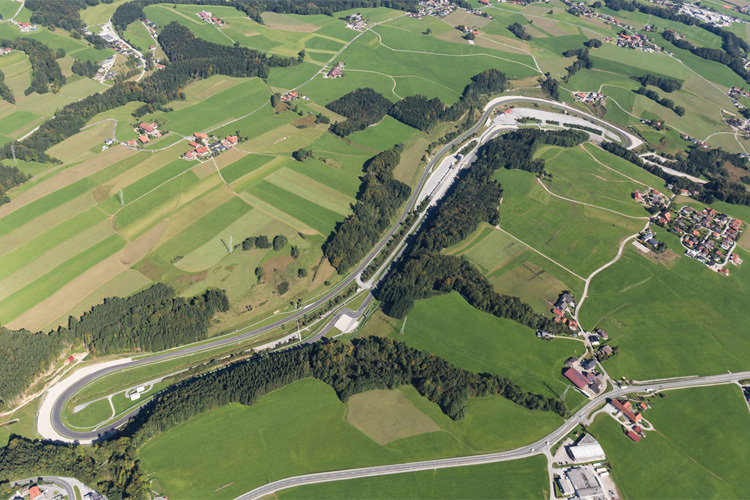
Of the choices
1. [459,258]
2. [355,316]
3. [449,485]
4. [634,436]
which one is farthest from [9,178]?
[634,436]

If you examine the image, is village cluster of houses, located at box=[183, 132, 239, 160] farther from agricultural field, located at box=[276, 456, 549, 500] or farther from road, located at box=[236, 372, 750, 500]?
agricultural field, located at box=[276, 456, 549, 500]

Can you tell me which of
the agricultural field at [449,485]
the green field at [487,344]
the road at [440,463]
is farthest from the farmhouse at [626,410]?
the agricultural field at [449,485]

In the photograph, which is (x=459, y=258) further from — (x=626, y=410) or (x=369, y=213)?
(x=626, y=410)

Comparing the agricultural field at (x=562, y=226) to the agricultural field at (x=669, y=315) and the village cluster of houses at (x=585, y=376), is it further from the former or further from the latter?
the village cluster of houses at (x=585, y=376)

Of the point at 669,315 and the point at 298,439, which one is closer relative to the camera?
the point at 298,439

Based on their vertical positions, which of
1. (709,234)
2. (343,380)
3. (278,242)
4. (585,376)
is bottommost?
(343,380)

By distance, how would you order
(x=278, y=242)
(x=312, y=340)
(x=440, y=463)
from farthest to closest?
1. (x=278, y=242)
2. (x=312, y=340)
3. (x=440, y=463)

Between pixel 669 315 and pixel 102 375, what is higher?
pixel 669 315
